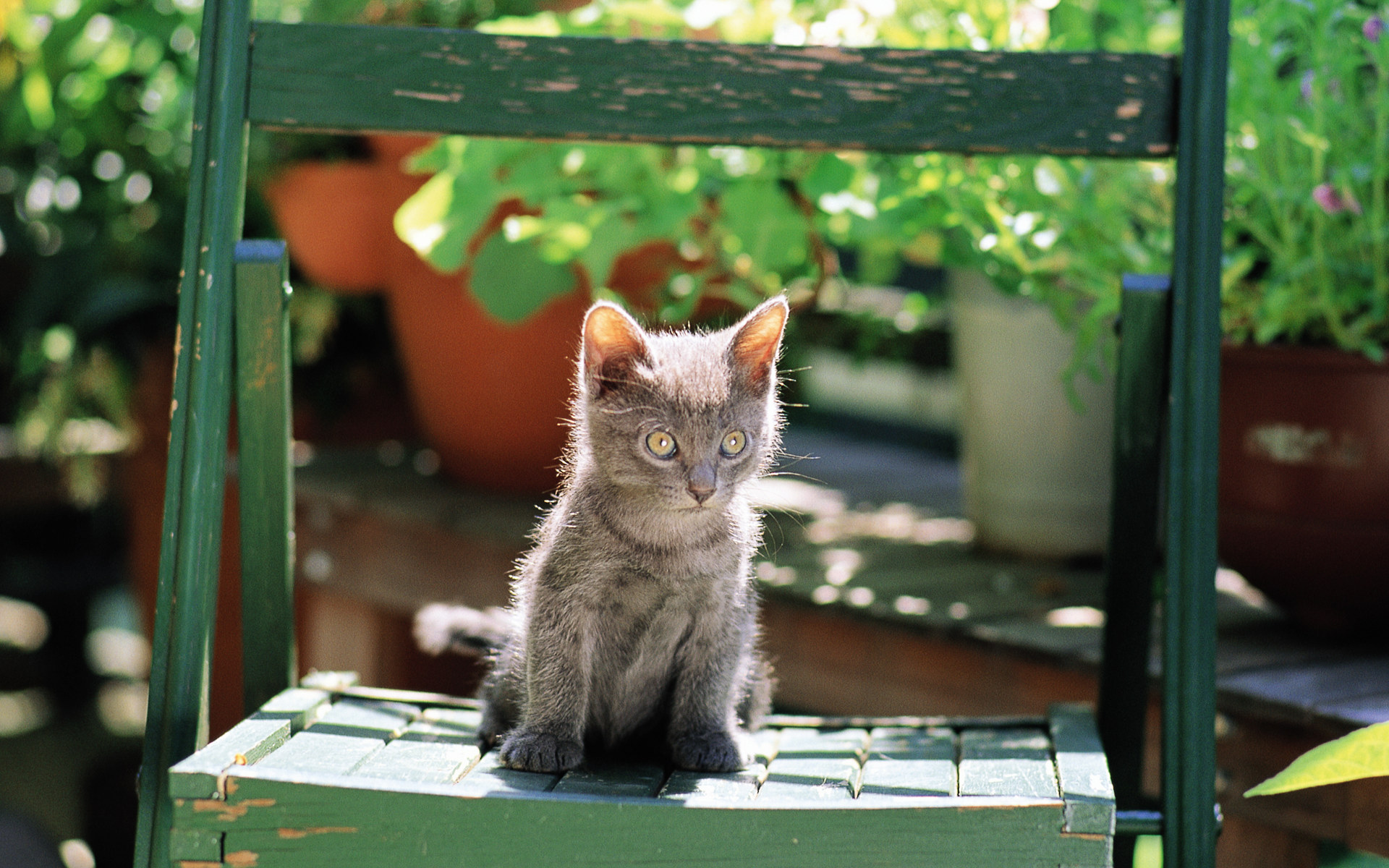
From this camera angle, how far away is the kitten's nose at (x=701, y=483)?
1129mm

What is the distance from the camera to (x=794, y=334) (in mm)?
2924

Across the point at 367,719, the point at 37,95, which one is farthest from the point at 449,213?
the point at 37,95

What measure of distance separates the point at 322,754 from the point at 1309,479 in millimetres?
1271

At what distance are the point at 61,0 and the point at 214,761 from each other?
2.23 metres

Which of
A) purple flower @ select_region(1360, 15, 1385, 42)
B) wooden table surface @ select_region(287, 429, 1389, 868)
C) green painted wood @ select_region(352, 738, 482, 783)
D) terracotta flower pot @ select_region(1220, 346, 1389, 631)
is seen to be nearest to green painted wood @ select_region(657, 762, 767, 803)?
green painted wood @ select_region(352, 738, 482, 783)

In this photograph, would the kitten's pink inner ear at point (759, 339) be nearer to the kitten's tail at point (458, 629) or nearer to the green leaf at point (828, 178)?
the kitten's tail at point (458, 629)

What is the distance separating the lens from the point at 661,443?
45.0 inches

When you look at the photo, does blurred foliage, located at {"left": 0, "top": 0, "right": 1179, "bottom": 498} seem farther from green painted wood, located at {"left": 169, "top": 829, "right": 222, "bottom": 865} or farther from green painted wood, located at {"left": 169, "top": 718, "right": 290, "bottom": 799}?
green painted wood, located at {"left": 169, "top": 829, "right": 222, "bottom": 865}

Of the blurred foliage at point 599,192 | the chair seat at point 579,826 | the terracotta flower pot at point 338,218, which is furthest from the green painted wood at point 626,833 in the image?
the terracotta flower pot at point 338,218

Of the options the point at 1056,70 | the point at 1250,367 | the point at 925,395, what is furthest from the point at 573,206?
the point at 925,395

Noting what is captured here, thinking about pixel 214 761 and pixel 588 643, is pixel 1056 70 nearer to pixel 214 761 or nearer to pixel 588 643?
pixel 588 643

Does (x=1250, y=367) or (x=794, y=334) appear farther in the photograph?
(x=794, y=334)

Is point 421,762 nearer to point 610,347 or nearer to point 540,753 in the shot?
point 540,753

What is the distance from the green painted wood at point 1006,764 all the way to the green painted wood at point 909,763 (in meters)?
0.02
